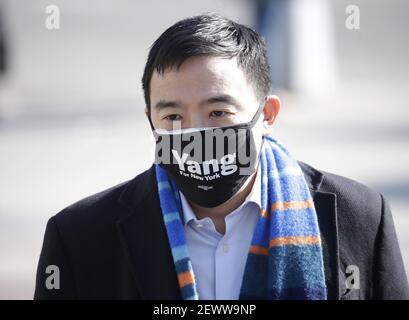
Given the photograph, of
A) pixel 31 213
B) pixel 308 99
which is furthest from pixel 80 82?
pixel 31 213

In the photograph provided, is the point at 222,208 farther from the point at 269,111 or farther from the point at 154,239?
the point at 269,111

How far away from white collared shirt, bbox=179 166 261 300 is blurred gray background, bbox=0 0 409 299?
12.2ft

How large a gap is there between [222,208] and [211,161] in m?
0.17

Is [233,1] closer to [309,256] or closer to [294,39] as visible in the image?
[294,39]

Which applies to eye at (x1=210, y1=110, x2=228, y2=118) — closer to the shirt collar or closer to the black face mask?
the black face mask

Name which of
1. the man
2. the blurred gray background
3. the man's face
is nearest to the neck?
the man

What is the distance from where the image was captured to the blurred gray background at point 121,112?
9477 millimetres

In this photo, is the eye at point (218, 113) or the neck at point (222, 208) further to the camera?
the neck at point (222, 208)

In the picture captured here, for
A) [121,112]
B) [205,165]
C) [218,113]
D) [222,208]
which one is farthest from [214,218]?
[121,112]

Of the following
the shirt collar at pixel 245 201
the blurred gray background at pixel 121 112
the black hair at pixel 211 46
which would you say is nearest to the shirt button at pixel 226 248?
the shirt collar at pixel 245 201

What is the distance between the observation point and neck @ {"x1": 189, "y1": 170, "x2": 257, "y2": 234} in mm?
2996

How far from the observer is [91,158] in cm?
1184

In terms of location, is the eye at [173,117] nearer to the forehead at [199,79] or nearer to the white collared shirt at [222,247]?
the forehead at [199,79]
